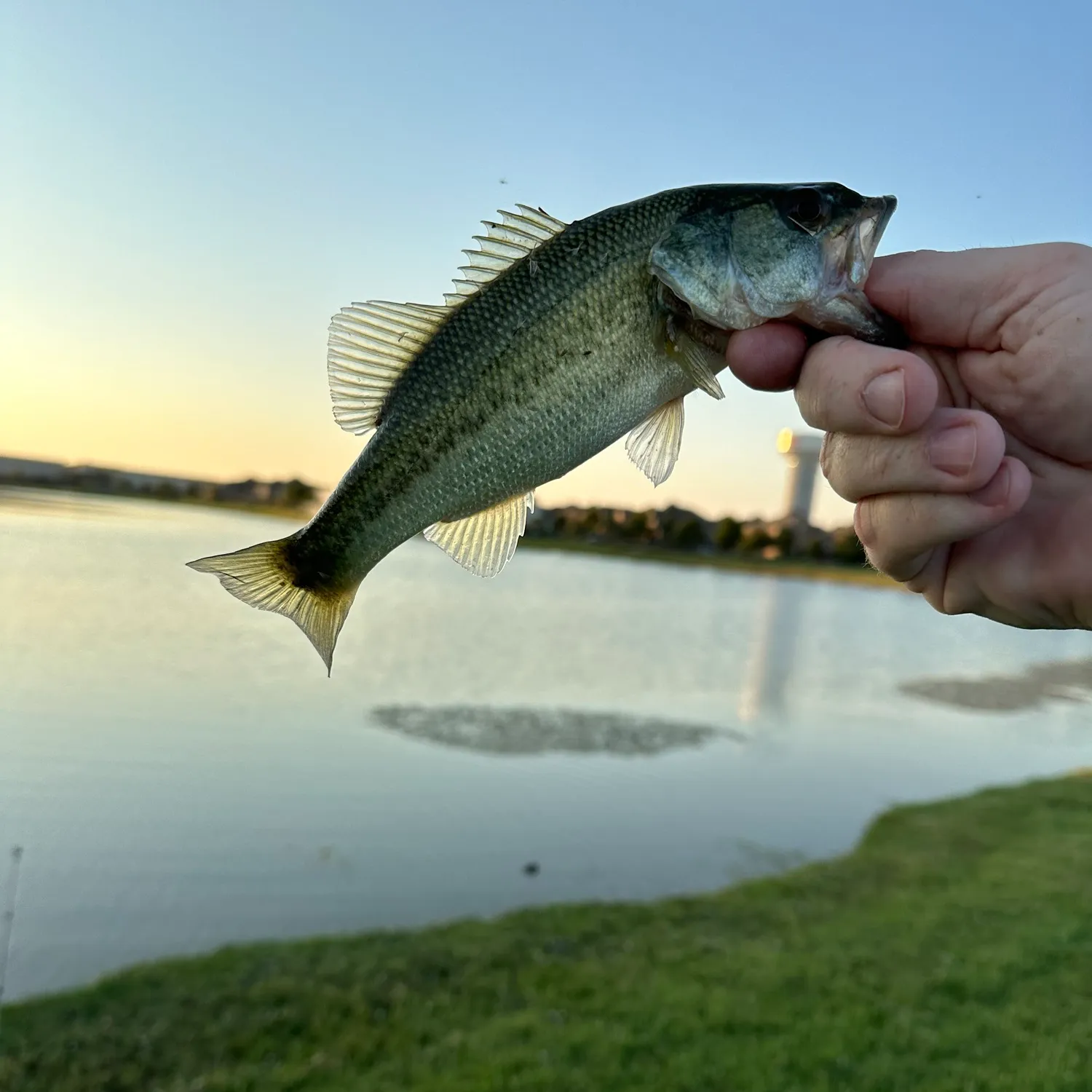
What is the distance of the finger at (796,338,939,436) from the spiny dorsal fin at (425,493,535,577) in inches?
36.9

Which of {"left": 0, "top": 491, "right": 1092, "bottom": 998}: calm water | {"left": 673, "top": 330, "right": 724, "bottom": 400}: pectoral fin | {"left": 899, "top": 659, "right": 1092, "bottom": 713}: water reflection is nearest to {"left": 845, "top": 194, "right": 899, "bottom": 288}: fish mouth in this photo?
{"left": 673, "top": 330, "right": 724, "bottom": 400}: pectoral fin

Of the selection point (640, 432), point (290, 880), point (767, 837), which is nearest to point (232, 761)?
point (290, 880)

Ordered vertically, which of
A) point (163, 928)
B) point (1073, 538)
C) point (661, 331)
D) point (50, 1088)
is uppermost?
point (661, 331)

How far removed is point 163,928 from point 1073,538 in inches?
470

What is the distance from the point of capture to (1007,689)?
39000 mm

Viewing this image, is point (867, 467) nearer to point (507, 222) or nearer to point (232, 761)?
point (507, 222)

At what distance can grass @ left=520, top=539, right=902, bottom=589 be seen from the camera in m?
84.6

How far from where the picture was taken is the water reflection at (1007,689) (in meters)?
35.2

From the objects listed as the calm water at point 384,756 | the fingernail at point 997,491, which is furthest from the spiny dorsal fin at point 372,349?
the calm water at point 384,756

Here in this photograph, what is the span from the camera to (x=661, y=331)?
2.59m

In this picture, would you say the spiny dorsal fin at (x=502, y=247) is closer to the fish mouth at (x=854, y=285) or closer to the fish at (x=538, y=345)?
the fish at (x=538, y=345)

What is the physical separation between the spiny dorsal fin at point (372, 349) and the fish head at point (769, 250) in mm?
703

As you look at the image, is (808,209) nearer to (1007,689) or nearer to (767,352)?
(767,352)

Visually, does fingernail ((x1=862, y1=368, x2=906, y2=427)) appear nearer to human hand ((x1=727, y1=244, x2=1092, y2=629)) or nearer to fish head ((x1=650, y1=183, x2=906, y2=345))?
human hand ((x1=727, y1=244, x2=1092, y2=629))
